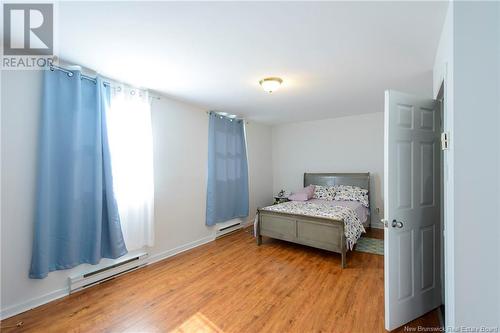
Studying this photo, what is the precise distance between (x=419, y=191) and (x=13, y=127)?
3.60 m

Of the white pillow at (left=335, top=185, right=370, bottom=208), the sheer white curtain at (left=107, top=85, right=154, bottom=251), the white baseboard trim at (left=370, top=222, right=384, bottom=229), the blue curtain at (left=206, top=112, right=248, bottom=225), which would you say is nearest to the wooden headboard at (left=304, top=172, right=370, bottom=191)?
the white pillow at (left=335, top=185, right=370, bottom=208)

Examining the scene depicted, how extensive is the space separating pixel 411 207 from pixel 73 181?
315 cm

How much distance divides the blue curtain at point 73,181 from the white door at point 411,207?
110 inches

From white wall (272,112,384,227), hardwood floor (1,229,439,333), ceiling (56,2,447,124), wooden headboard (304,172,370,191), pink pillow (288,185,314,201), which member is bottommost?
hardwood floor (1,229,439,333)

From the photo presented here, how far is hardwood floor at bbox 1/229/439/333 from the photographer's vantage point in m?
1.79

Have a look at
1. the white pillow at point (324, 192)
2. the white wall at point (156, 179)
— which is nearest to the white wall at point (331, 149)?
the white wall at point (156, 179)

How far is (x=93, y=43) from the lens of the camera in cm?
183

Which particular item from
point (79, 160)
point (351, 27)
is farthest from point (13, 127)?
point (351, 27)

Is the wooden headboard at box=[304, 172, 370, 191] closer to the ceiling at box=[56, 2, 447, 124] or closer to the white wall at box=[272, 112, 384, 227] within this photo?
the white wall at box=[272, 112, 384, 227]

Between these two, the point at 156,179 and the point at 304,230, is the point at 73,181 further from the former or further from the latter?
the point at 304,230

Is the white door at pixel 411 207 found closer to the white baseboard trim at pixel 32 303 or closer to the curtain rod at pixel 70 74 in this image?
the curtain rod at pixel 70 74

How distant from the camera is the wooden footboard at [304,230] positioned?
9.50ft

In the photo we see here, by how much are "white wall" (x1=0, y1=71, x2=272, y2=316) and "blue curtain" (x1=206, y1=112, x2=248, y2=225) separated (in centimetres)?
14

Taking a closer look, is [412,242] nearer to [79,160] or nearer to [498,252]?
[498,252]
